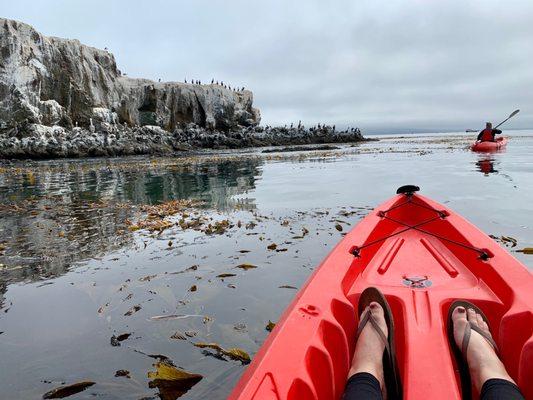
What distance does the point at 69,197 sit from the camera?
1250 centimetres

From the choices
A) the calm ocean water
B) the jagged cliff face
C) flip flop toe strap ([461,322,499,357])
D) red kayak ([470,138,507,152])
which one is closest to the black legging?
flip flop toe strap ([461,322,499,357])

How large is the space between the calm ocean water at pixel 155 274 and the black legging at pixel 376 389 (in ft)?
3.64

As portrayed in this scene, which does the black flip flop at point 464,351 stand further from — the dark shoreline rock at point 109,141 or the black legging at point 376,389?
the dark shoreline rock at point 109,141

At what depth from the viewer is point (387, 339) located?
8.06 ft

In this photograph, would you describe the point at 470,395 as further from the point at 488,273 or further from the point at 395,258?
the point at 395,258

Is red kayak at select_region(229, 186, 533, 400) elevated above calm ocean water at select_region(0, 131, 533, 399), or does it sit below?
above

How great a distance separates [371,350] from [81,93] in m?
57.5

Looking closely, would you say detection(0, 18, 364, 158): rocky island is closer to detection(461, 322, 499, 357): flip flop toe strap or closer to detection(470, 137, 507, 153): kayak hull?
detection(470, 137, 507, 153): kayak hull

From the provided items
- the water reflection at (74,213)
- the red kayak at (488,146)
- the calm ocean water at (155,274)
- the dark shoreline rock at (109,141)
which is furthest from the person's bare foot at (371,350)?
the dark shoreline rock at (109,141)

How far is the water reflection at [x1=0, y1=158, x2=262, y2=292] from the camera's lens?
5992 mm

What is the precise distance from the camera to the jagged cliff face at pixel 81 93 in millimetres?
44188

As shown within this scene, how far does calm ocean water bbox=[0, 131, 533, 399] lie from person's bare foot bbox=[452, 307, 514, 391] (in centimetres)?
168

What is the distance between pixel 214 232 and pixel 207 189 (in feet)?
21.6

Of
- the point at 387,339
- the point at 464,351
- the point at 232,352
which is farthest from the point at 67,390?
the point at 464,351
